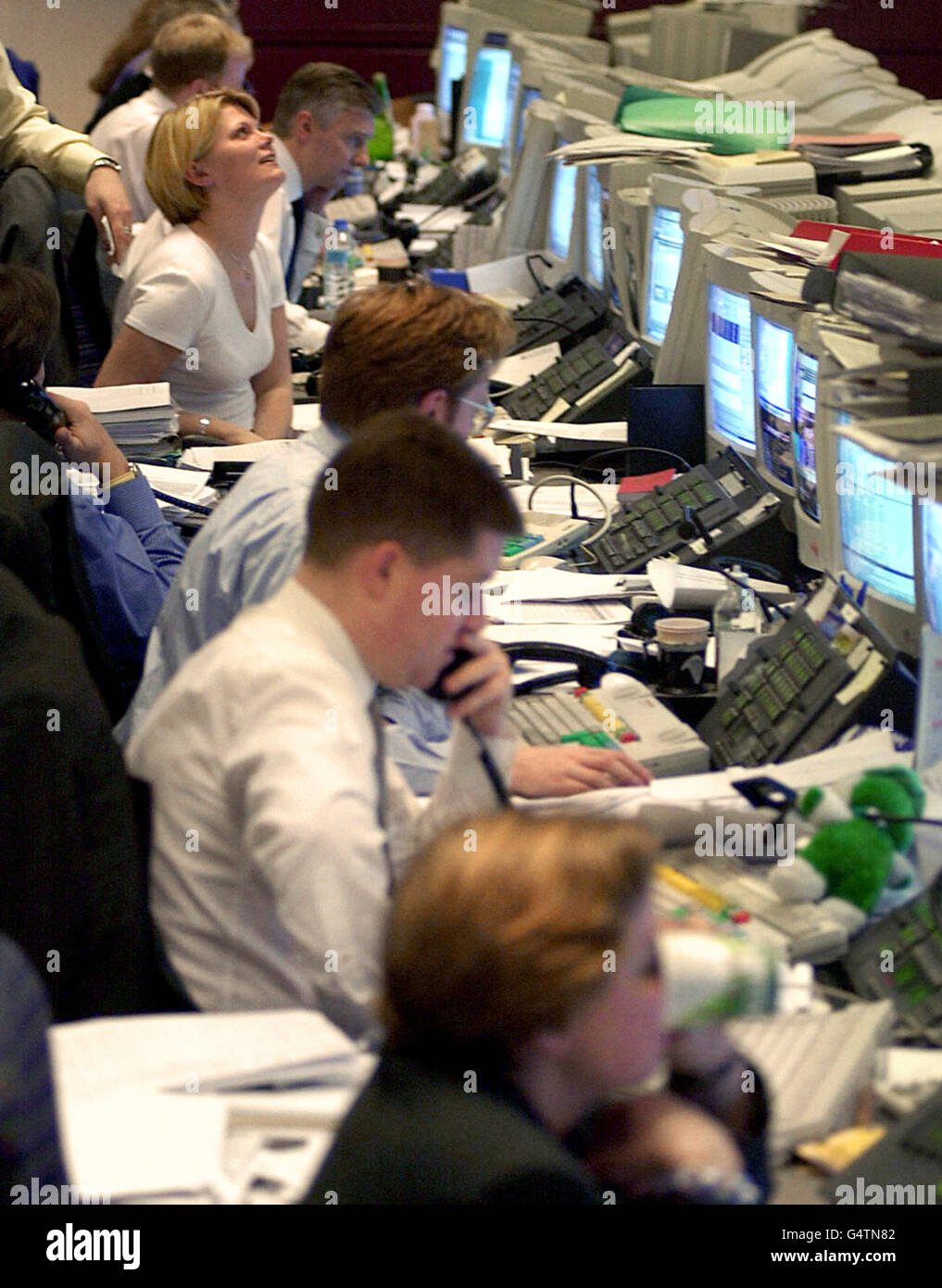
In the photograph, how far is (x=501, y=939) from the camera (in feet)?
3.53

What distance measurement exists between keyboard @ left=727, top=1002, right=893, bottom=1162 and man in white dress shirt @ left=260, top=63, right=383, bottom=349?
3737mm

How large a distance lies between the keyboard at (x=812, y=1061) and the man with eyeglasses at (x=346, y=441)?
2.72ft

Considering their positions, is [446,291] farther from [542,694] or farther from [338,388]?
[542,694]

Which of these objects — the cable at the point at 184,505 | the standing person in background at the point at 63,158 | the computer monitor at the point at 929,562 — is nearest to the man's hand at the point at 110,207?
the standing person in background at the point at 63,158

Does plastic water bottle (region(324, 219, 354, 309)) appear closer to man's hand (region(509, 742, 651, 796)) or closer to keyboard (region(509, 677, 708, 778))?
keyboard (region(509, 677, 708, 778))

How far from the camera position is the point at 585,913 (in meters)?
1.10

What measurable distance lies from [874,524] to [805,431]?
380 mm

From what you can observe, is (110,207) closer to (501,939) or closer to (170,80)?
(170,80)

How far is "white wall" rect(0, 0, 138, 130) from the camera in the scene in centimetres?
908

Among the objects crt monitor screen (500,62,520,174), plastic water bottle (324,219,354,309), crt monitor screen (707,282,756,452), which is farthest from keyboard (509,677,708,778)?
crt monitor screen (500,62,520,174)

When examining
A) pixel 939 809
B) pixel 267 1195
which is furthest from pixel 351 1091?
pixel 939 809

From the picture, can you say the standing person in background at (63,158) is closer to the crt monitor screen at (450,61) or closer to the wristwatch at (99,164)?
the wristwatch at (99,164)

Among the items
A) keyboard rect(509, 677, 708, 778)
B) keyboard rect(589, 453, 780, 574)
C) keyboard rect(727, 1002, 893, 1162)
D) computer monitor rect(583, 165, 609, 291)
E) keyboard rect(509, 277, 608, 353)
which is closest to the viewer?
keyboard rect(727, 1002, 893, 1162)

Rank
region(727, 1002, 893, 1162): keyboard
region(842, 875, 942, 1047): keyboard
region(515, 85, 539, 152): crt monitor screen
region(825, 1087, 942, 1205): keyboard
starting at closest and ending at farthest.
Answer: region(825, 1087, 942, 1205): keyboard
region(727, 1002, 893, 1162): keyboard
region(842, 875, 942, 1047): keyboard
region(515, 85, 539, 152): crt monitor screen
